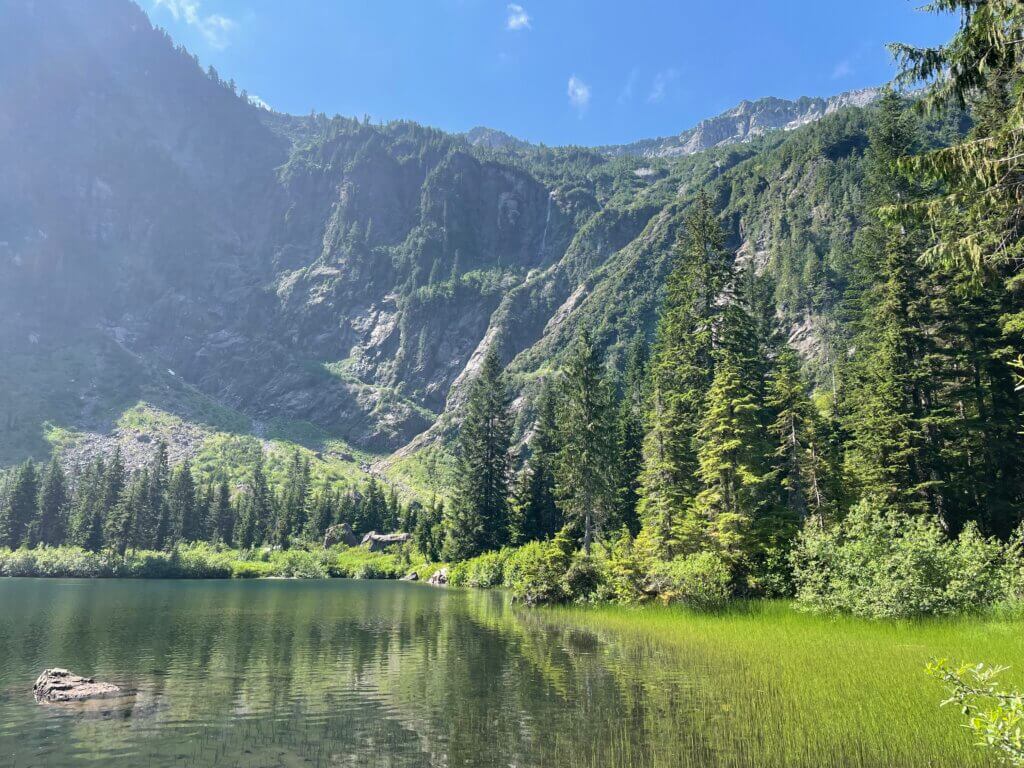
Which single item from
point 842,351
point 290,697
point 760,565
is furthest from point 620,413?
point 290,697

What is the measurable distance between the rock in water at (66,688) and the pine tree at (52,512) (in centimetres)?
11843

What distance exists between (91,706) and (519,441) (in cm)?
18190

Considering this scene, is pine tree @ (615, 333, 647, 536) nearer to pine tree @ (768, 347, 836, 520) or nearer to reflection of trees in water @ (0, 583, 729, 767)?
pine tree @ (768, 347, 836, 520)

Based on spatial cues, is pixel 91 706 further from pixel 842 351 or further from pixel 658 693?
pixel 842 351

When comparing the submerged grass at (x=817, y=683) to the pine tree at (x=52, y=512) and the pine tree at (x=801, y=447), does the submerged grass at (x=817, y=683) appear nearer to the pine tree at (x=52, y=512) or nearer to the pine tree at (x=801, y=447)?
the pine tree at (x=801, y=447)

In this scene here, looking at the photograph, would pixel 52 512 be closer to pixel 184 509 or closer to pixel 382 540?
pixel 184 509

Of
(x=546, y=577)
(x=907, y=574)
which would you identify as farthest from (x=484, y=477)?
(x=907, y=574)

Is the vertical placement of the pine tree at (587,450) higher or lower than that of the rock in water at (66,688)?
higher

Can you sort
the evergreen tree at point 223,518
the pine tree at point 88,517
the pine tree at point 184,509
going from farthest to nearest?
the evergreen tree at point 223,518 < the pine tree at point 184,509 < the pine tree at point 88,517

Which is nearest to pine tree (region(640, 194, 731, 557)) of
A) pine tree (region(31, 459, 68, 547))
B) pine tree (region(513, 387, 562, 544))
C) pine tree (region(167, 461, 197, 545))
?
pine tree (region(513, 387, 562, 544))

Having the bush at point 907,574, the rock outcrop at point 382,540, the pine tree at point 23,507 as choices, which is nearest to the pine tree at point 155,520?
the pine tree at point 23,507

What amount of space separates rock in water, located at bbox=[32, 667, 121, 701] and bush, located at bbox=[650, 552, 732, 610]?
24.2 m

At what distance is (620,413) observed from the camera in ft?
237

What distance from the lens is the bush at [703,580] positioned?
97.8 feet
